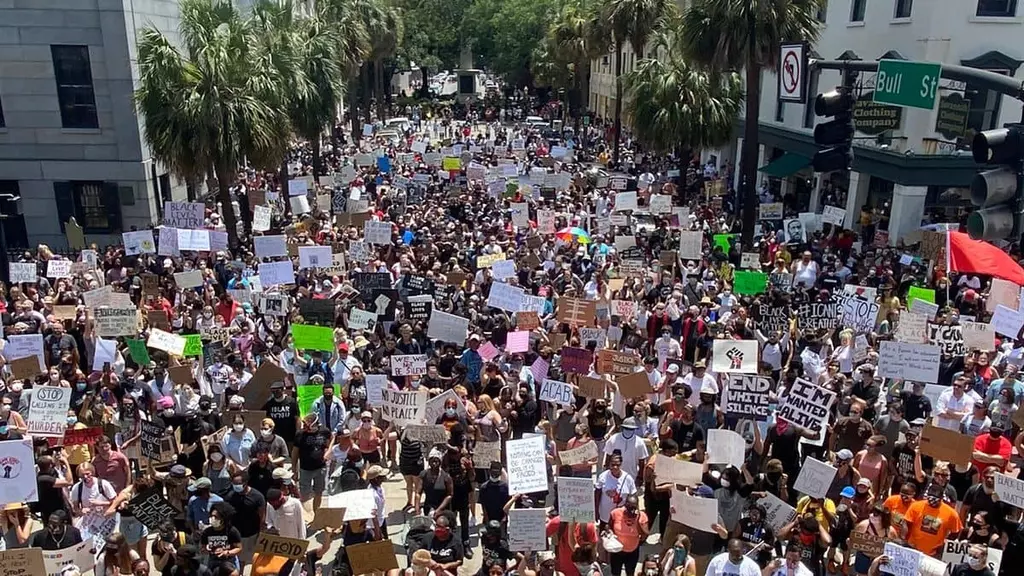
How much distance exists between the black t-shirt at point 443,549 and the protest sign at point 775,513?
3.00m

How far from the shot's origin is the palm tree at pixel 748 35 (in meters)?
21.2

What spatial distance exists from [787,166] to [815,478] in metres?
22.7

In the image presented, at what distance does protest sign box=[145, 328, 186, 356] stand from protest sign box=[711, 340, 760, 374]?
7548 millimetres

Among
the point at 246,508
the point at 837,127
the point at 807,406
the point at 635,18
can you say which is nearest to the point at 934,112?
the point at 807,406

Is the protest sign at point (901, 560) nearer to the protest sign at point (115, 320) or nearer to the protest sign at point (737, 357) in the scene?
the protest sign at point (737, 357)

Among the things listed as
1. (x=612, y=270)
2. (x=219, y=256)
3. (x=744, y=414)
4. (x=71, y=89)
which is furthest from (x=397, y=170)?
(x=744, y=414)

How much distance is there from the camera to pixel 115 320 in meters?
13.3

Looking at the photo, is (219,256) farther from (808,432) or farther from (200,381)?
(808,432)

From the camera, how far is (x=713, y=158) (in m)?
42.0

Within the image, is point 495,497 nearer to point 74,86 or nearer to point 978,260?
point 978,260

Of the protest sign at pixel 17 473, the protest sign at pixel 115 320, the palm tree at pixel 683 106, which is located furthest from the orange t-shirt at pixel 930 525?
the palm tree at pixel 683 106

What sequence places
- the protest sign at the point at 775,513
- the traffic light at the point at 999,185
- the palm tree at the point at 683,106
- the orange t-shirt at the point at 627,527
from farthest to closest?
the palm tree at the point at 683,106, the orange t-shirt at the point at 627,527, the protest sign at the point at 775,513, the traffic light at the point at 999,185

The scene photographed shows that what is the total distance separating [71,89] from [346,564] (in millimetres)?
20953

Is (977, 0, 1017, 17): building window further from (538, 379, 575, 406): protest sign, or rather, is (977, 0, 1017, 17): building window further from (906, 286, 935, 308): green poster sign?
(538, 379, 575, 406): protest sign
